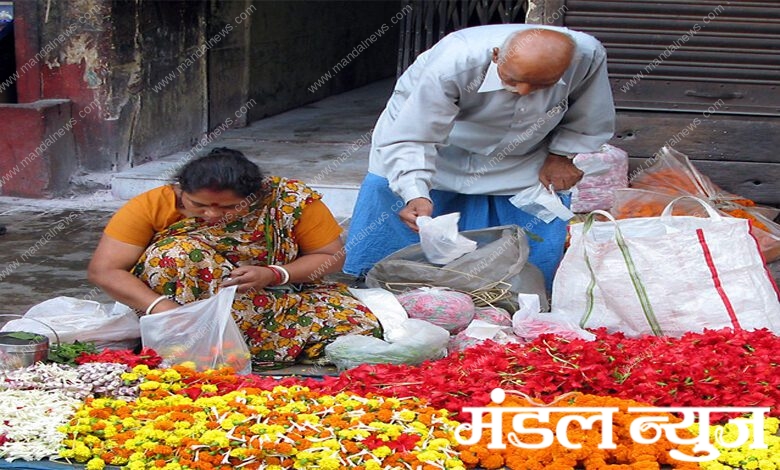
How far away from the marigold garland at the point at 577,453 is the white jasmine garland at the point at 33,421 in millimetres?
1080

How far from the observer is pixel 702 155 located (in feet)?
18.6

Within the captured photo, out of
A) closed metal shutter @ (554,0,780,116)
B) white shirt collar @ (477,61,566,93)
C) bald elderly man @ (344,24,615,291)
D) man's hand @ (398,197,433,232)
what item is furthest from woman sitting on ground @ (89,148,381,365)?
closed metal shutter @ (554,0,780,116)

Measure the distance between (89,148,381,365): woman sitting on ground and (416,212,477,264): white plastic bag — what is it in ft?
1.03

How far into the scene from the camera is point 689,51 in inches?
218

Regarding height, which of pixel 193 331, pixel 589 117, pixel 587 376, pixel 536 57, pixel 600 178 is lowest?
pixel 587 376

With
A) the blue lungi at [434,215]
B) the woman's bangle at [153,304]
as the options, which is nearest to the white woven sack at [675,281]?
the blue lungi at [434,215]

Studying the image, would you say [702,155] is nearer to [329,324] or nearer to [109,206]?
[329,324]

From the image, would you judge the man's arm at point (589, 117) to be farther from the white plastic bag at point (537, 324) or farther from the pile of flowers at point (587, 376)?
the pile of flowers at point (587, 376)

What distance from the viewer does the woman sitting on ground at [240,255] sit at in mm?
3408

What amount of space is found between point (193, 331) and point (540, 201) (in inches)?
63.5

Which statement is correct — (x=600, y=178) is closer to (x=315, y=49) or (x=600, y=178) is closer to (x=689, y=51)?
(x=689, y=51)

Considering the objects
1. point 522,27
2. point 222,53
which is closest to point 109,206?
point 222,53

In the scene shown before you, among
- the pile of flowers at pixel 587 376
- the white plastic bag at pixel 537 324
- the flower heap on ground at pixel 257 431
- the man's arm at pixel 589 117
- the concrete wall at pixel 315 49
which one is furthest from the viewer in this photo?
the concrete wall at pixel 315 49

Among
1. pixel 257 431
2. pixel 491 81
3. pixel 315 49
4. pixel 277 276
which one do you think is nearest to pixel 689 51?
pixel 491 81
